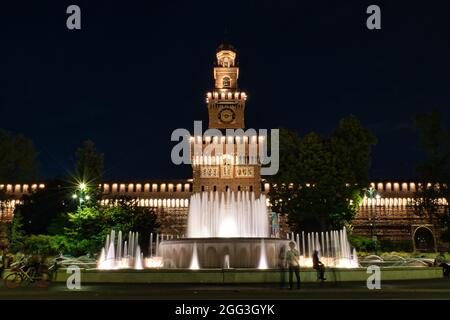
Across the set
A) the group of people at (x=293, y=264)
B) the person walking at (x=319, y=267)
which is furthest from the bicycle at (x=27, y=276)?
the person walking at (x=319, y=267)

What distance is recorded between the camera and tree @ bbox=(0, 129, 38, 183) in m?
72.8

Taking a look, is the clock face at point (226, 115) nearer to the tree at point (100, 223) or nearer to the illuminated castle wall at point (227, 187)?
the illuminated castle wall at point (227, 187)

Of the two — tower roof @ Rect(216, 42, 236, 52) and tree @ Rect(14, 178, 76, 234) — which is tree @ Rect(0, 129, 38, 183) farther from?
tower roof @ Rect(216, 42, 236, 52)

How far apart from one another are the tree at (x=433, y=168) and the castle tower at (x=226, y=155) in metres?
24.2

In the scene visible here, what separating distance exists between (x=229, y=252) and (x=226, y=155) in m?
48.5

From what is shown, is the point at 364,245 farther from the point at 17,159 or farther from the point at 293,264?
the point at 17,159

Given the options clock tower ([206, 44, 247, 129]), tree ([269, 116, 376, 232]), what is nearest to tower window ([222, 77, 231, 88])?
clock tower ([206, 44, 247, 129])

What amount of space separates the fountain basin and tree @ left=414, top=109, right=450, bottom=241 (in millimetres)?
31515

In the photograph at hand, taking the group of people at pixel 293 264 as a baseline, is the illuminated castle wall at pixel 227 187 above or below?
above

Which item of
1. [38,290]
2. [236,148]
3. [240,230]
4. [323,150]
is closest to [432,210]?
[323,150]

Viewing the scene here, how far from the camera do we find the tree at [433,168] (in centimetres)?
4750

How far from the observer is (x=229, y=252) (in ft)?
66.9
